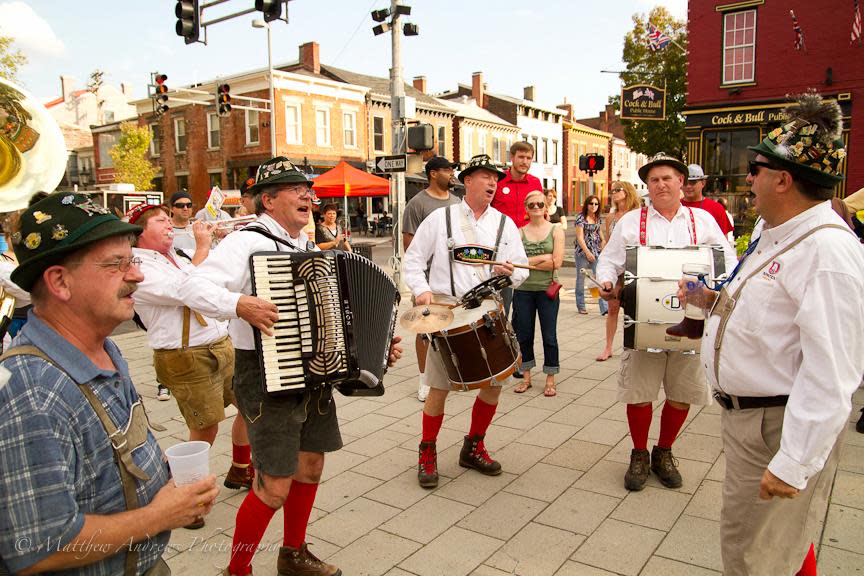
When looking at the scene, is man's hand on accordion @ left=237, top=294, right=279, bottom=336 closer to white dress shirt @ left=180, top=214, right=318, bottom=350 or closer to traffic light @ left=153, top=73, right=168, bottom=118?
white dress shirt @ left=180, top=214, right=318, bottom=350

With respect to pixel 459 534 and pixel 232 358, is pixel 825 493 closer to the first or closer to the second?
pixel 459 534

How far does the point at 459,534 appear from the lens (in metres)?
3.68

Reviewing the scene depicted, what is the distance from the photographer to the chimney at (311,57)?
35.4 meters

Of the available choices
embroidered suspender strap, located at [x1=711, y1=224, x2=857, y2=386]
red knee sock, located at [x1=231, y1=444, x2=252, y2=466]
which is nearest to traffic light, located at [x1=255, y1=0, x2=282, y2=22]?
red knee sock, located at [x1=231, y1=444, x2=252, y2=466]

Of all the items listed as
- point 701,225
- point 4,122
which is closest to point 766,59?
point 701,225

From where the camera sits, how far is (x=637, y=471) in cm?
427

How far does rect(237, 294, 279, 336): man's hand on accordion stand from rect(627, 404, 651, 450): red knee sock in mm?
2716

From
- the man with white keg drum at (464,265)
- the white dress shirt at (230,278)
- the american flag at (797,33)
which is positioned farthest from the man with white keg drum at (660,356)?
the american flag at (797,33)

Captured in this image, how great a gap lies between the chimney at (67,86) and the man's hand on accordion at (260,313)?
65439 millimetres

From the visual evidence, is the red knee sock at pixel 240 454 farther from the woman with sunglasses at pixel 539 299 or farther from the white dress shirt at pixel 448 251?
the woman with sunglasses at pixel 539 299

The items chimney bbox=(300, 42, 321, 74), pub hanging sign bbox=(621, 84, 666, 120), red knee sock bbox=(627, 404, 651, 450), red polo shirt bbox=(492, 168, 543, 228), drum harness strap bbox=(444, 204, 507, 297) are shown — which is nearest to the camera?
red knee sock bbox=(627, 404, 651, 450)

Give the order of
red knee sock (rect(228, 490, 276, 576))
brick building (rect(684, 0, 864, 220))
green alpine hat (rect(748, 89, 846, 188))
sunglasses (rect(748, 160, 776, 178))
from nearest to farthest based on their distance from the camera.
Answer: green alpine hat (rect(748, 89, 846, 188)) < sunglasses (rect(748, 160, 776, 178)) < red knee sock (rect(228, 490, 276, 576)) < brick building (rect(684, 0, 864, 220))

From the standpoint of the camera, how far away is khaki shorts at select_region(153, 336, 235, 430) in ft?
13.2

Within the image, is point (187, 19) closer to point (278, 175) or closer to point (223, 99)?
point (223, 99)
